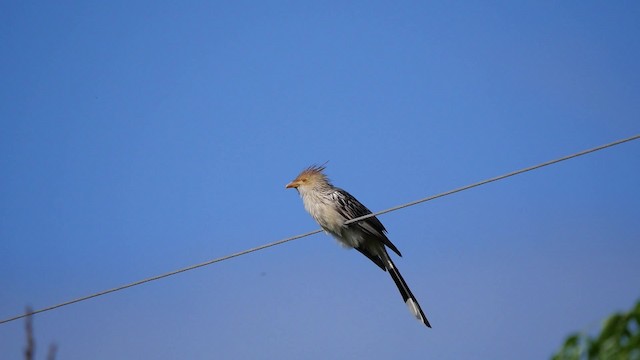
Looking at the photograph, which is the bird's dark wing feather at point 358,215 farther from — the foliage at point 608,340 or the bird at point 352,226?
the foliage at point 608,340

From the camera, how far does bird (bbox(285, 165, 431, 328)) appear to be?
7.89 meters

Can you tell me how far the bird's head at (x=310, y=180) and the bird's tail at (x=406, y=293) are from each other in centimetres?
121

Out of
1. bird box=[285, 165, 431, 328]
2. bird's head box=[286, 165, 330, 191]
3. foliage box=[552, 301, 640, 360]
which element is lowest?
foliage box=[552, 301, 640, 360]

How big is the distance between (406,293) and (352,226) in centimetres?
96

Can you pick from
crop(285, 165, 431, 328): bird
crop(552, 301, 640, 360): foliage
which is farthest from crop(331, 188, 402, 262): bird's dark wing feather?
crop(552, 301, 640, 360): foliage

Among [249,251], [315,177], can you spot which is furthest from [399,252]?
[249,251]

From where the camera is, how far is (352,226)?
314 inches

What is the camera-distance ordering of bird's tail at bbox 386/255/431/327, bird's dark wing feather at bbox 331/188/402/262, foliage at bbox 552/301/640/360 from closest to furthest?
foliage at bbox 552/301/640/360 < bird's tail at bbox 386/255/431/327 < bird's dark wing feather at bbox 331/188/402/262

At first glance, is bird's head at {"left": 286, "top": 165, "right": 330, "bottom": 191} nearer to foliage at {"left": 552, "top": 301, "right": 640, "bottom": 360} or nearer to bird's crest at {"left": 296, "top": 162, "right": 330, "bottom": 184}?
bird's crest at {"left": 296, "top": 162, "right": 330, "bottom": 184}

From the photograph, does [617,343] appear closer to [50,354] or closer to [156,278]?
[50,354]

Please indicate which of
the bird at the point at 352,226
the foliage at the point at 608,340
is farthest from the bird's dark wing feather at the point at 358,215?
the foliage at the point at 608,340

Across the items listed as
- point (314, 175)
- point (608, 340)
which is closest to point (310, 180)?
point (314, 175)

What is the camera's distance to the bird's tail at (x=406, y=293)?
776cm

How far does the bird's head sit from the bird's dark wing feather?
1.14 feet
